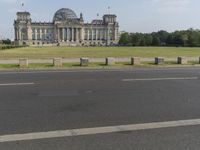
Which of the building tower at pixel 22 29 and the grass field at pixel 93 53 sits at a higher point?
the building tower at pixel 22 29

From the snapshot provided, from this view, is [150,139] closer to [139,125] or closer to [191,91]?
[139,125]

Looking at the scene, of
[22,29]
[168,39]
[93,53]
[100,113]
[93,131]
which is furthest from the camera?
[22,29]

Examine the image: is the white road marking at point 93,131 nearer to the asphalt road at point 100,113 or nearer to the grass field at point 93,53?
the asphalt road at point 100,113

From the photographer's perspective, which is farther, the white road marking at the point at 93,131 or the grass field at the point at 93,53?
the grass field at the point at 93,53

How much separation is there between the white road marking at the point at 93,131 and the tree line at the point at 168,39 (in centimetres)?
13045

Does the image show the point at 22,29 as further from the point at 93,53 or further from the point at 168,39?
the point at 93,53

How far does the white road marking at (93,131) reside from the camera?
19.2ft

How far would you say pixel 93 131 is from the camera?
627 cm

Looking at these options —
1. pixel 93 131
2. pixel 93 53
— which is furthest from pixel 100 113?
pixel 93 53

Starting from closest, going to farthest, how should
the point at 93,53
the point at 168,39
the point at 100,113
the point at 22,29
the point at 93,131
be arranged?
the point at 93,131 < the point at 100,113 < the point at 93,53 < the point at 168,39 < the point at 22,29

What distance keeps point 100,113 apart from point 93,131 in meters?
1.46

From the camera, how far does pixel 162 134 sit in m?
6.10

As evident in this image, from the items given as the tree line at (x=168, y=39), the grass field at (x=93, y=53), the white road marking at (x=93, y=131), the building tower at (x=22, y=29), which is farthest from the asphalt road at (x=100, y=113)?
the building tower at (x=22, y=29)

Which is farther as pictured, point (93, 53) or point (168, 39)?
point (168, 39)
